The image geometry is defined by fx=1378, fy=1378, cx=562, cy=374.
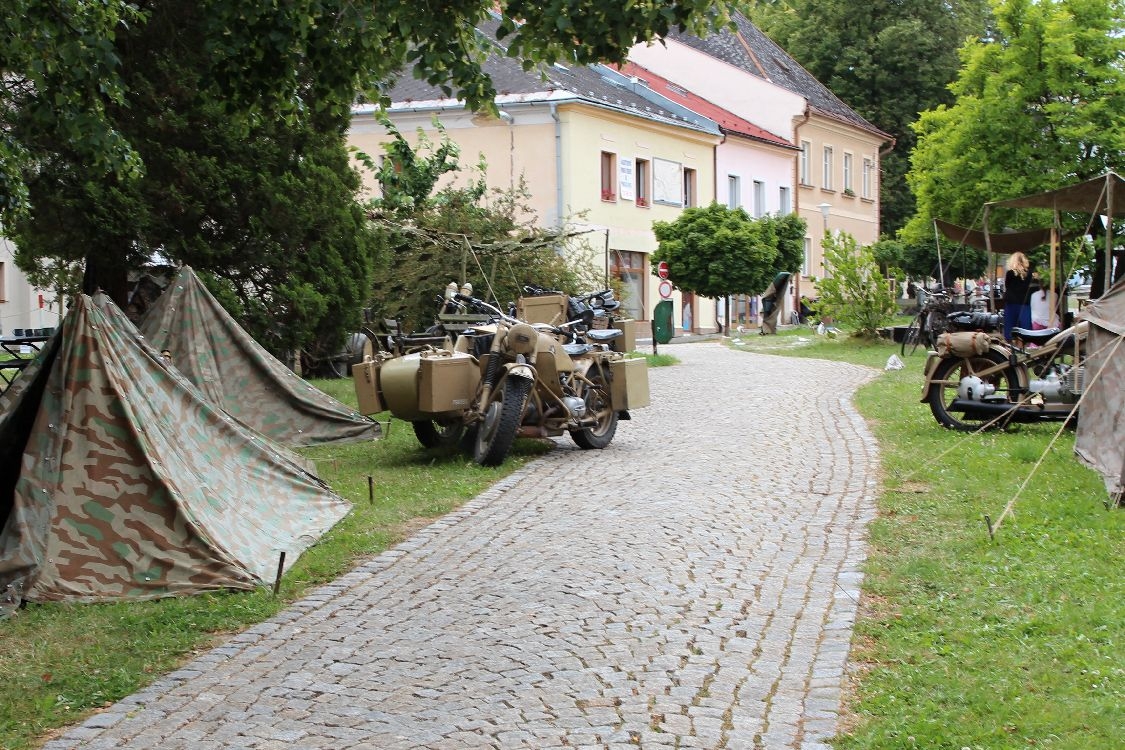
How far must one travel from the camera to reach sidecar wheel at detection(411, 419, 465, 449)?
1224 centimetres

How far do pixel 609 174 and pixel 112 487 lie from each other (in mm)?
31423

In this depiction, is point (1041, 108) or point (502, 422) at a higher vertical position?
point (1041, 108)

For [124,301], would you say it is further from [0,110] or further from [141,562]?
[141,562]

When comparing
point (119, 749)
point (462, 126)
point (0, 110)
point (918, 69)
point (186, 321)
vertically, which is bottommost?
point (119, 749)

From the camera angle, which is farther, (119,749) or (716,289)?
(716,289)

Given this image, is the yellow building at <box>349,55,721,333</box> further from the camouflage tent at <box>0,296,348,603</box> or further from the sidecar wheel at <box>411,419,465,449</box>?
the camouflage tent at <box>0,296,348,603</box>

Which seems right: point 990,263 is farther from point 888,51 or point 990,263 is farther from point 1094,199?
point 888,51

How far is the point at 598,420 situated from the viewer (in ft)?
40.7

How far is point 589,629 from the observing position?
6.18 metres

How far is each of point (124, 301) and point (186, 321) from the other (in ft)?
10.1

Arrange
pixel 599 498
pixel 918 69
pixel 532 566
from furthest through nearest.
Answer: pixel 918 69 → pixel 599 498 → pixel 532 566

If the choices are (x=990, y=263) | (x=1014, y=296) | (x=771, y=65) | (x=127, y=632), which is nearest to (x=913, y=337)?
(x=1014, y=296)

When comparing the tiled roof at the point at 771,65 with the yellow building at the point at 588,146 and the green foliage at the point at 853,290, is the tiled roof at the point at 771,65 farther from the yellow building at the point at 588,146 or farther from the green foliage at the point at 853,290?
the green foliage at the point at 853,290

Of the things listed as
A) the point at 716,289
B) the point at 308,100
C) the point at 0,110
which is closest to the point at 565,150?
the point at 716,289
